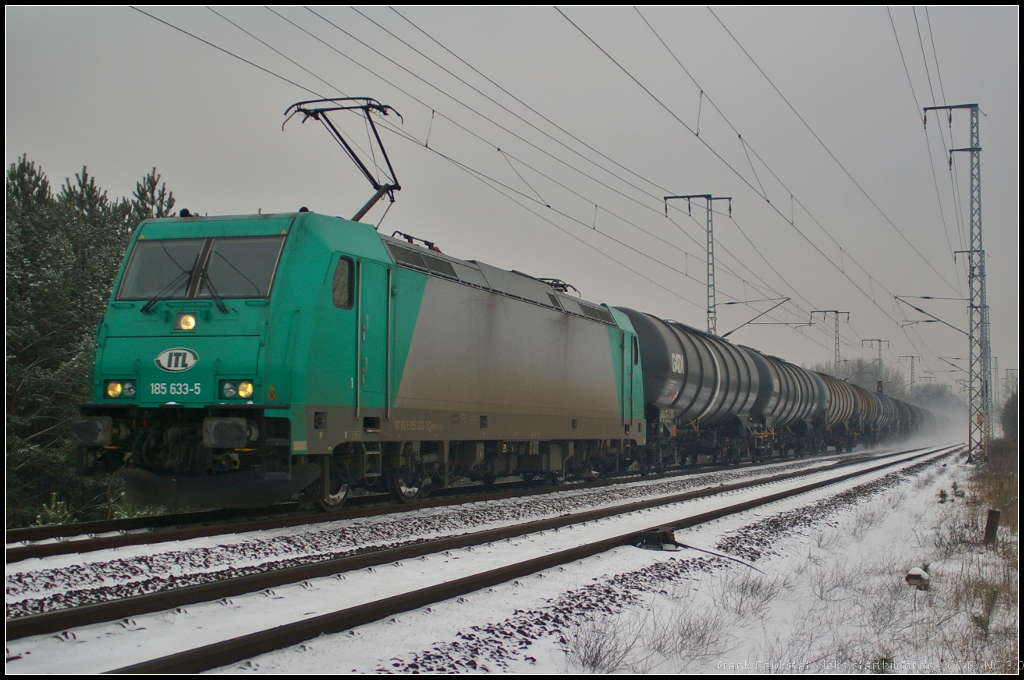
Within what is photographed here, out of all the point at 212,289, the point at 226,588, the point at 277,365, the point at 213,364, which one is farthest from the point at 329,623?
the point at 212,289

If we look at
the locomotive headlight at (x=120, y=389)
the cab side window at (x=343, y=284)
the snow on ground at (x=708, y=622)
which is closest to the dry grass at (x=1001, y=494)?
the snow on ground at (x=708, y=622)

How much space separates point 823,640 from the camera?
588 centimetres

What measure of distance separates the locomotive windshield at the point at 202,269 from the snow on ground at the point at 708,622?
15.8 feet

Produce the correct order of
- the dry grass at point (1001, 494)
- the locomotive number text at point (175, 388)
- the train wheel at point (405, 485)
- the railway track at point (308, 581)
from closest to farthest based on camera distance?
the railway track at point (308, 581)
the locomotive number text at point (175, 388)
the train wheel at point (405, 485)
the dry grass at point (1001, 494)

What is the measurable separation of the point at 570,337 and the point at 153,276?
8.29m

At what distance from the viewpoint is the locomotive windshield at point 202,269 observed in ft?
31.8

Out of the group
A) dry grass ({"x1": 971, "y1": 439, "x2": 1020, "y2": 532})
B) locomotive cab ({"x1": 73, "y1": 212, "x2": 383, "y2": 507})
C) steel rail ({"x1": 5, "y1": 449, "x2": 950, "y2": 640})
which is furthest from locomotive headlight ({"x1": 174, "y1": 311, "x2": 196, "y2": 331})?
dry grass ({"x1": 971, "y1": 439, "x2": 1020, "y2": 532})

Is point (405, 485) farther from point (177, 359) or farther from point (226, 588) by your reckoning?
point (226, 588)

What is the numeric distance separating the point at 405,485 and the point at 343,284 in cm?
346

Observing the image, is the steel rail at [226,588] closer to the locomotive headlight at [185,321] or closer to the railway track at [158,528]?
the railway track at [158,528]

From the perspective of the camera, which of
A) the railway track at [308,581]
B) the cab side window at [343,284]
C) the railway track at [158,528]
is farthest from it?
the cab side window at [343,284]

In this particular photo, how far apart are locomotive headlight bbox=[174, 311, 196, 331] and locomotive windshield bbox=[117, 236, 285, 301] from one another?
0.25m

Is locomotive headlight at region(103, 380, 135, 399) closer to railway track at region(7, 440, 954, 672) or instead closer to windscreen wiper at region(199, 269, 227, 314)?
windscreen wiper at region(199, 269, 227, 314)

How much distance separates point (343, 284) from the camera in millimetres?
10172
